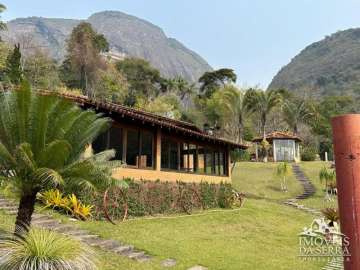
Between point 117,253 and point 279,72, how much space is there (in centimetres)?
A: 13303

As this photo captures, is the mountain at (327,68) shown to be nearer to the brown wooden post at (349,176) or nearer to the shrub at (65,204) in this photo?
the shrub at (65,204)

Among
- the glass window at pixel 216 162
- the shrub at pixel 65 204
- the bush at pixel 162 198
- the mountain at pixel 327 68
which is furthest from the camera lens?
the mountain at pixel 327 68

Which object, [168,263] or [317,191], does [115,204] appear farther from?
[317,191]

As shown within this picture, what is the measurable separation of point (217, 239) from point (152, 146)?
6.38 m

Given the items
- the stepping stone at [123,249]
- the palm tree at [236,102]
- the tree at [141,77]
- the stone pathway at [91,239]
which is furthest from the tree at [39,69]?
the stepping stone at [123,249]

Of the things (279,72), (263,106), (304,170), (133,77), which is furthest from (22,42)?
(279,72)

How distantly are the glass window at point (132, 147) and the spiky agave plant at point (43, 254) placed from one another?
33.5ft

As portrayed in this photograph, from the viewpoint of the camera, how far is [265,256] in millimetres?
10055

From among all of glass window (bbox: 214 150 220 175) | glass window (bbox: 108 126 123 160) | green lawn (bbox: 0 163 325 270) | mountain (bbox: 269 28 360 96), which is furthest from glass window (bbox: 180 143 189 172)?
mountain (bbox: 269 28 360 96)

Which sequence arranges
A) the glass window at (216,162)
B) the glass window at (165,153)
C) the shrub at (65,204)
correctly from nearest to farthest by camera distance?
the shrub at (65,204) → the glass window at (165,153) → the glass window at (216,162)

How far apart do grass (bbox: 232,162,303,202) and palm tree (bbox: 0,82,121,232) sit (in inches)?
877

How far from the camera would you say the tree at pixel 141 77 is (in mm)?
69250

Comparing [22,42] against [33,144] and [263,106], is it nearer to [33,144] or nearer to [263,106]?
[263,106]

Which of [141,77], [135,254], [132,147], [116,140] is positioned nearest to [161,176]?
[132,147]
